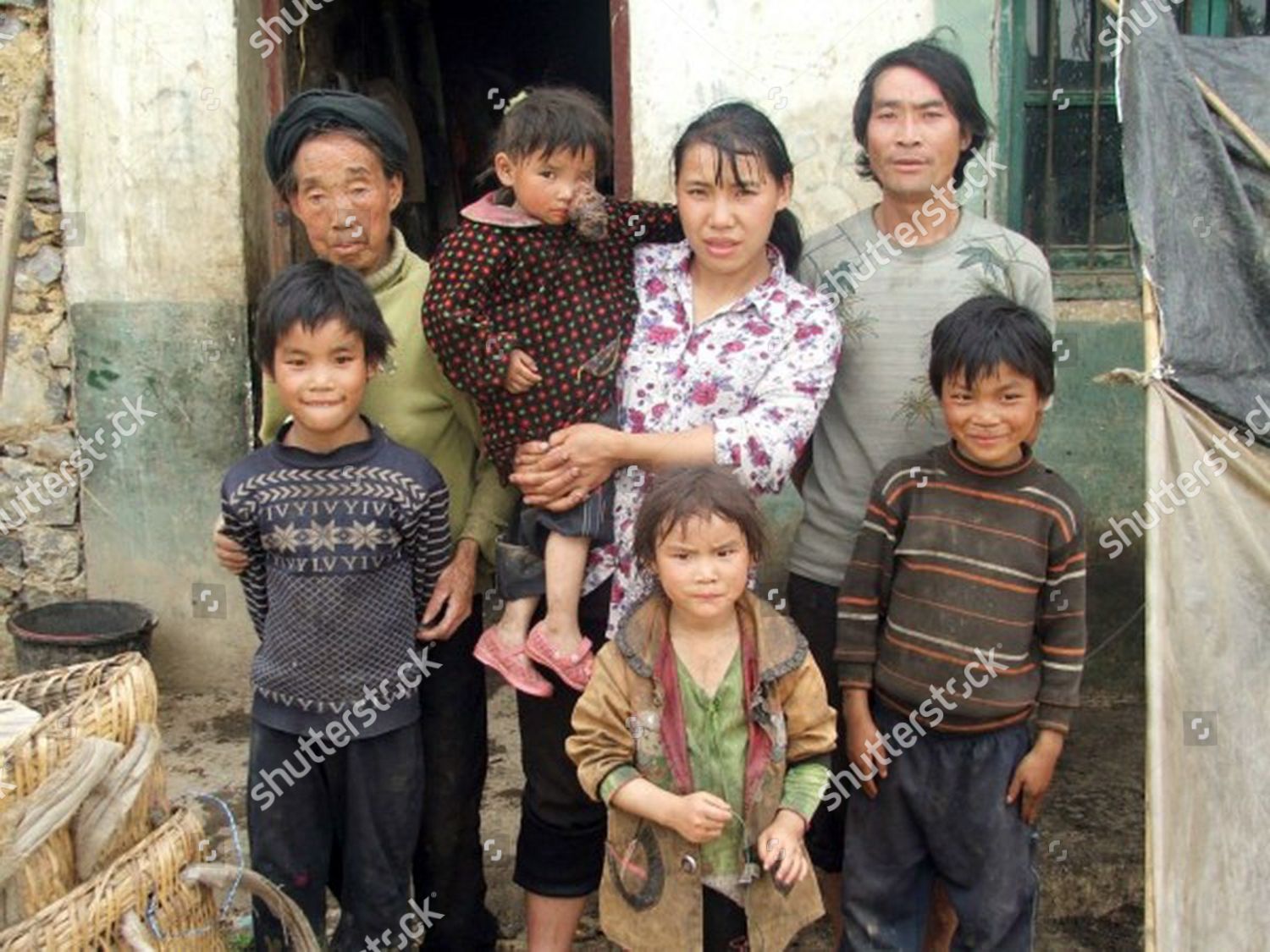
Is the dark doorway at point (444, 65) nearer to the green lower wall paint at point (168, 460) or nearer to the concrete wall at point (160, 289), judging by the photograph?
the concrete wall at point (160, 289)

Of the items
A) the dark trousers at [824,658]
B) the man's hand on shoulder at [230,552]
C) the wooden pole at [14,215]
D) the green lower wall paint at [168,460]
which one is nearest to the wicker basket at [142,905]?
the man's hand on shoulder at [230,552]

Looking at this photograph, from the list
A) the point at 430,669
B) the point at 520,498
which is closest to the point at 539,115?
the point at 520,498

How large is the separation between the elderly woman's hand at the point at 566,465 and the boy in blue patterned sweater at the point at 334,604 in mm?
185

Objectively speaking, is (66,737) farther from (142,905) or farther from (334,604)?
(334,604)

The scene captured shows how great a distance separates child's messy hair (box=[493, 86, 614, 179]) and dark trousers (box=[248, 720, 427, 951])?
1150 mm

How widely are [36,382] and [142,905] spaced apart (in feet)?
9.57

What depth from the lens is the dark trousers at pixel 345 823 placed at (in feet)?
8.60

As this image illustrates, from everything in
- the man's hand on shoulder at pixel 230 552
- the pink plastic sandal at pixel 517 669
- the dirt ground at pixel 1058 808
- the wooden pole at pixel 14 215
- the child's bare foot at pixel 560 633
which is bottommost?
the dirt ground at pixel 1058 808

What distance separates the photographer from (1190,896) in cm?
247

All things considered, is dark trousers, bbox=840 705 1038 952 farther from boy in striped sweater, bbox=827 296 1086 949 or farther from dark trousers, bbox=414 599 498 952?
dark trousers, bbox=414 599 498 952

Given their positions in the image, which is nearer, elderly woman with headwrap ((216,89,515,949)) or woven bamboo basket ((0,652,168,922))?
woven bamboo basket ((0,652,168,922))

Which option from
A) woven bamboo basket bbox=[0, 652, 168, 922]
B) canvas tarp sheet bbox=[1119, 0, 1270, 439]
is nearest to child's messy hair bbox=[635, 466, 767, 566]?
canvas tarp sheet bbox=[1119, 0, 1270, 439]

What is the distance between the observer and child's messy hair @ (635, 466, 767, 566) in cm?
231

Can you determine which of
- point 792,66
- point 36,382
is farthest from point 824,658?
point 36,382
